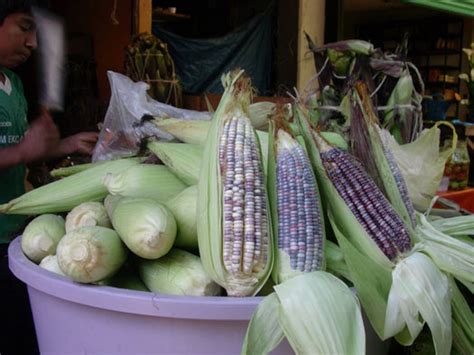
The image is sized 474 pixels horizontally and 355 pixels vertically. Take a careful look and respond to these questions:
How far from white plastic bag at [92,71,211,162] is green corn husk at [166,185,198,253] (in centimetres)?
46

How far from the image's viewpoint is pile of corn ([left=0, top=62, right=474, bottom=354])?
69 cm

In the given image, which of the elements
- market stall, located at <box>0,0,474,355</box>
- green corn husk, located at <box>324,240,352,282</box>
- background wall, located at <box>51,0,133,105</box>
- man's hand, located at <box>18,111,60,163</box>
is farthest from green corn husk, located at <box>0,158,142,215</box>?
background wall, located at <box>51,0,133,105</box>

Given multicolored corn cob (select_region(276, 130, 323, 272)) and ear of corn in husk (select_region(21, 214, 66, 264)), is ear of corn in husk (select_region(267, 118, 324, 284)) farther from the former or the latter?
ear of corn in husk (select_region(21, 214, 66, 264))

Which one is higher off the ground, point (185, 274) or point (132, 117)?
point (132, 117)

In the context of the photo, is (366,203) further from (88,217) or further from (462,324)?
(88,217)

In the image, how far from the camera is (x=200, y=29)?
19.3 ft

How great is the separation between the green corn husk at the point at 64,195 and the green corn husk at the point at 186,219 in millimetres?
249

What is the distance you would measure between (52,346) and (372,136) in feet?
2.27

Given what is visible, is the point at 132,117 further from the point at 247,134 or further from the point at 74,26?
the point at 74,26

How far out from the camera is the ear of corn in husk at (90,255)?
2.38 ft

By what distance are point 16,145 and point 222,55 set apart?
361cm

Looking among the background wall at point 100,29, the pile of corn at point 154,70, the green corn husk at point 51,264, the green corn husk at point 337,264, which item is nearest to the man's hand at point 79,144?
the green corn husk at point 51,264

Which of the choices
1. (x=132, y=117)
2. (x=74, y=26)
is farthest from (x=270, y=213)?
(x=74, y=26)

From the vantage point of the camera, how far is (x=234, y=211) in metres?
0.77
